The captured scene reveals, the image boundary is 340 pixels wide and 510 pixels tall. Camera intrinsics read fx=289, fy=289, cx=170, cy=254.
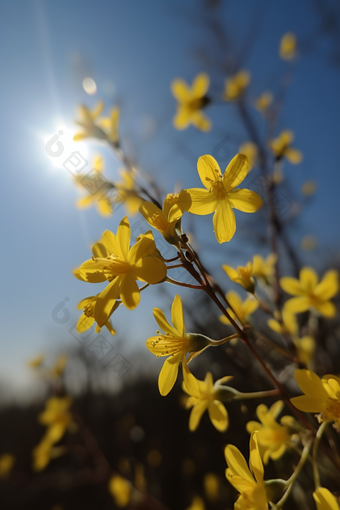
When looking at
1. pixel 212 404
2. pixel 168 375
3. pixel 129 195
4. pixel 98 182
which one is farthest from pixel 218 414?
pixel 98 182

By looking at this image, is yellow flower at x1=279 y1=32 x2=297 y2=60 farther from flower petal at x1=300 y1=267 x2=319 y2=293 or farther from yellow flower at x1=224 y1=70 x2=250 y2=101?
flower petal at x1=300 y1=267 x2=319 y2=293

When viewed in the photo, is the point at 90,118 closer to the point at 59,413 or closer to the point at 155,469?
the point at 59,413

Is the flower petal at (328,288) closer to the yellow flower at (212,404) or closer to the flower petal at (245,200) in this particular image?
the yellow flower at (212,404)

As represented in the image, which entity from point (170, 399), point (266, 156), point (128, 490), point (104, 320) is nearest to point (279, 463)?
point (104, 320)

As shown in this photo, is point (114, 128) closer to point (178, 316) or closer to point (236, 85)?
point (178, 316)

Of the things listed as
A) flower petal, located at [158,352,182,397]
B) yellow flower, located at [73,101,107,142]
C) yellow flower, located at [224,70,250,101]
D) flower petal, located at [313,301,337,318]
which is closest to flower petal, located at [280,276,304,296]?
flower petal, located at [313,301,337,318]

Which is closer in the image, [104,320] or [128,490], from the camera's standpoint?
[104,320]

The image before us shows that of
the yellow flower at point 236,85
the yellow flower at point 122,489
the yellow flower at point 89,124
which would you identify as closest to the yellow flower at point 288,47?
the yellow flower at point 236,85
